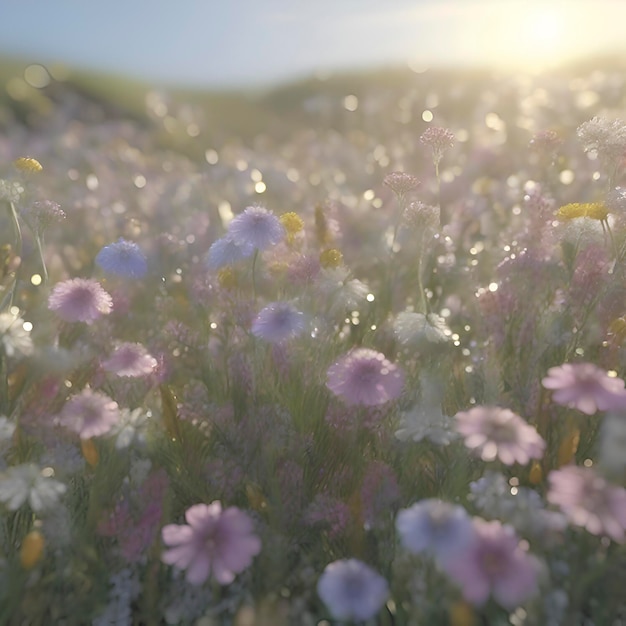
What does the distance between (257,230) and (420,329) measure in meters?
0.52

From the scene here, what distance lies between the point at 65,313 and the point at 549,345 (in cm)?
132

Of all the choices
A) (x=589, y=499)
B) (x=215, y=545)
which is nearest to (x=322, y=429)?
(x=215, y=545)

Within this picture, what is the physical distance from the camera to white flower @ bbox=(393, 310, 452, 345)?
2.14 meters

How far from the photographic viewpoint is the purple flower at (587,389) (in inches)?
61.5

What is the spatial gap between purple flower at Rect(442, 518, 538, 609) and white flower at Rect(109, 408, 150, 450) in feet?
2.80

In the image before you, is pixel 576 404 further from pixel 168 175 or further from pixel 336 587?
pixel 168 175

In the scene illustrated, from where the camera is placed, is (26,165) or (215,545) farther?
(26,165)

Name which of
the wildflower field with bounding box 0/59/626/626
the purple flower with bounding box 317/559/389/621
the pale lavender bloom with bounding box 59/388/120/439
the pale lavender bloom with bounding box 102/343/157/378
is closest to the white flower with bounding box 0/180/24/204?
the wildflower field with bounding box 0/59/626/626

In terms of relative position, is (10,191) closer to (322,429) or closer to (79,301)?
(79,301)

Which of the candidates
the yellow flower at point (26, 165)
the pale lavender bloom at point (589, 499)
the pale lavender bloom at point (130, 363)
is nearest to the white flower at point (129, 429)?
the pale lavender bloom at point (130, 363)

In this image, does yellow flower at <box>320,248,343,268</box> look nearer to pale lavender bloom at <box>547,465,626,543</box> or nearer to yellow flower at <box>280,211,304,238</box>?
yellow flower at <box>280,211,304,238</box>

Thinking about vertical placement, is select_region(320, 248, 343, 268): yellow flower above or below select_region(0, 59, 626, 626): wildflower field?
above

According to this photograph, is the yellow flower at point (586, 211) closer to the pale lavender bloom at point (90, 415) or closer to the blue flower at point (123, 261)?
the blue flower at point (123, 261)

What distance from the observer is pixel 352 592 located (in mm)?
1403
